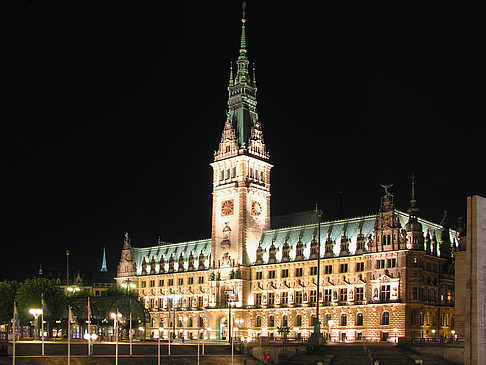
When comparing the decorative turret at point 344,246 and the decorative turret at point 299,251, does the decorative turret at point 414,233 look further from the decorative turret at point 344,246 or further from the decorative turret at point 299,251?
the decorative turret at point 299,251

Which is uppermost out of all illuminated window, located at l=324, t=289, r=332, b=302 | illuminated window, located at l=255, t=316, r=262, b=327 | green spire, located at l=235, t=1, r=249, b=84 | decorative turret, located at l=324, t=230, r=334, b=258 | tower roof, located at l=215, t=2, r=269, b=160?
green spire, located at l=235, t=1, r=249, b=84

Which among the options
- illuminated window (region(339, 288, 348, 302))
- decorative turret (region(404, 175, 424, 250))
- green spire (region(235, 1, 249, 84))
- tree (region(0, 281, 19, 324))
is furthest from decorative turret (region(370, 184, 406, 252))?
tree (region(0, 281, 19, 324))

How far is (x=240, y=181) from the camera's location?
14125cm

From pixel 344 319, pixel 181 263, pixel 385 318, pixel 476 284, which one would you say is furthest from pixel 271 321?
pixel 476 284

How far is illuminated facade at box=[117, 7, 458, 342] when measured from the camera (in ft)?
378

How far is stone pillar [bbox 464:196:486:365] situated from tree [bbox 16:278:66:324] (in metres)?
86.0

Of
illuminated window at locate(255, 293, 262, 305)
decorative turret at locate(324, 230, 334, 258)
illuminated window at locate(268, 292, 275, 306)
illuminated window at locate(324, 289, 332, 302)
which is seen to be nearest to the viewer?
illuminated window at locate(324, 289, 332, 302)

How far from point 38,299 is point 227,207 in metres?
41.5

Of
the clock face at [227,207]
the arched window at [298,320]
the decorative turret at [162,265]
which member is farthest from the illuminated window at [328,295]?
the decorative turret at [162,265]

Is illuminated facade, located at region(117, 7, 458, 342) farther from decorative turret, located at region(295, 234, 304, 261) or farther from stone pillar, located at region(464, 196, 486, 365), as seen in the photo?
stone pillar, located at region(464, 196, 486, 365)

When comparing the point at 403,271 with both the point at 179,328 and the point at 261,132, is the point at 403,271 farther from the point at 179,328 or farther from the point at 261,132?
the point at 179,328

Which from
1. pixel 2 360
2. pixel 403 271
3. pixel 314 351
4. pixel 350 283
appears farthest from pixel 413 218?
pixel 2 360

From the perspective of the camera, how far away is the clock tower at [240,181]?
5536 inches

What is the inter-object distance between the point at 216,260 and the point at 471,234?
101579mm
